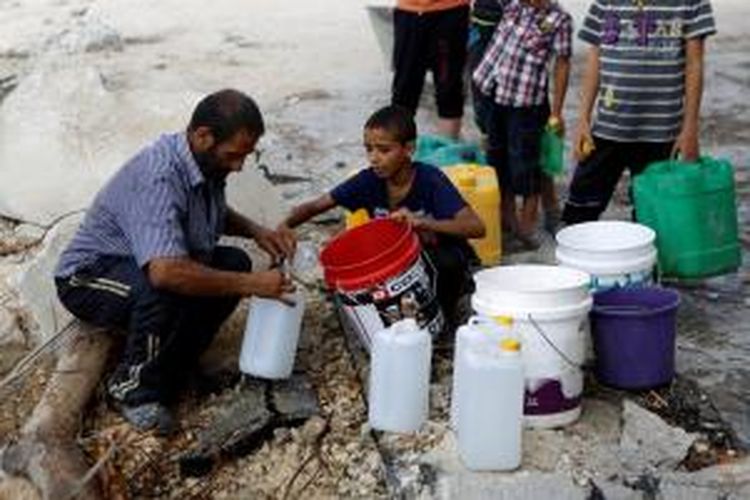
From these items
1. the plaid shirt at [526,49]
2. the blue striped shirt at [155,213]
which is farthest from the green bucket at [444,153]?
the blue striped shirt at [155,213]

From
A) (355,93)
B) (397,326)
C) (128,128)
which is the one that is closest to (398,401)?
(397,326)

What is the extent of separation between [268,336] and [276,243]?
15.0 inches

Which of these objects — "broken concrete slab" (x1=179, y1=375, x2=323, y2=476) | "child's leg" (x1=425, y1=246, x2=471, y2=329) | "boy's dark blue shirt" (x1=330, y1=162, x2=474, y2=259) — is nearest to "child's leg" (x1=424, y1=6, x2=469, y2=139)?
"boy's dark blue shirt" (x1=330, y1=162, x2=474, y2=259)

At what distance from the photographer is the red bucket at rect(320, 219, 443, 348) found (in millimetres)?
4289

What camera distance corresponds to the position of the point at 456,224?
4562 millimetres

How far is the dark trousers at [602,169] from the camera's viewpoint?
207 inches

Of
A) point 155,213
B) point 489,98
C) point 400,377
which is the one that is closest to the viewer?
point 400,377

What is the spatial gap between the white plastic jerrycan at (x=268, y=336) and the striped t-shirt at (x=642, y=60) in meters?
1.63

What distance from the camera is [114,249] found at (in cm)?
445

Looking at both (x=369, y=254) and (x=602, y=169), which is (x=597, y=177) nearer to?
(x=602, y=169)

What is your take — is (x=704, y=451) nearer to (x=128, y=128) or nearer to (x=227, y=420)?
(x=227, y=420)

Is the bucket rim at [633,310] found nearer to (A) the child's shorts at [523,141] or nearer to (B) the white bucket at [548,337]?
(B) the white bucket at [548,337]

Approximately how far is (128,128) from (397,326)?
9.59 feet

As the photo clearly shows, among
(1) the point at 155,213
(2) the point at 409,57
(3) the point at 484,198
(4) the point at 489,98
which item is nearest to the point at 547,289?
(1) the point at 155,213
